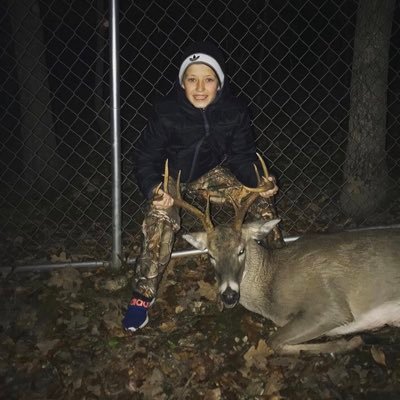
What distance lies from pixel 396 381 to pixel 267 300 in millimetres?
1142

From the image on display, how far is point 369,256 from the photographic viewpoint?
381 cm

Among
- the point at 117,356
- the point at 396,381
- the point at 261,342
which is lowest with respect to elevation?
the point at 117,356

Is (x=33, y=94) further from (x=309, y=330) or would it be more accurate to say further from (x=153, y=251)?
(x=309, y=330)

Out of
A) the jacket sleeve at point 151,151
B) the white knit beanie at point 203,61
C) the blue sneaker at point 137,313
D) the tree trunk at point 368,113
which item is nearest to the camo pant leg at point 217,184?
the jacket sleeve at point 151,151

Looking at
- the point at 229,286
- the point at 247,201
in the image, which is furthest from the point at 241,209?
the point at 229,286

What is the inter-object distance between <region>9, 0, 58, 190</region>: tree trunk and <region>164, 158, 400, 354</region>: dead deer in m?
3.55

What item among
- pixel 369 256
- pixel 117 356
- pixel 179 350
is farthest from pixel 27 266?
pixel 369 256

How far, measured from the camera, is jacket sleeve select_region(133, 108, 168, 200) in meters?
4.26

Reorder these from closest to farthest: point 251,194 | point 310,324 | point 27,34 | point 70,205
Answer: point 310,324 < point 251,194 < point 27,34 < point 70,205

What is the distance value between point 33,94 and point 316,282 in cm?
481

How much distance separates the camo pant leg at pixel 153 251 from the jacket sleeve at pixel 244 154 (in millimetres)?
893

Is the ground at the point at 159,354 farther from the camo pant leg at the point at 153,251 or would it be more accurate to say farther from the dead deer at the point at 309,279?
the camo pant leg at the point at 153,251

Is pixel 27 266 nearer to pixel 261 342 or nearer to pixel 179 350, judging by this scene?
pixel 179 350

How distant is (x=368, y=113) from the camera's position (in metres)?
5.18
